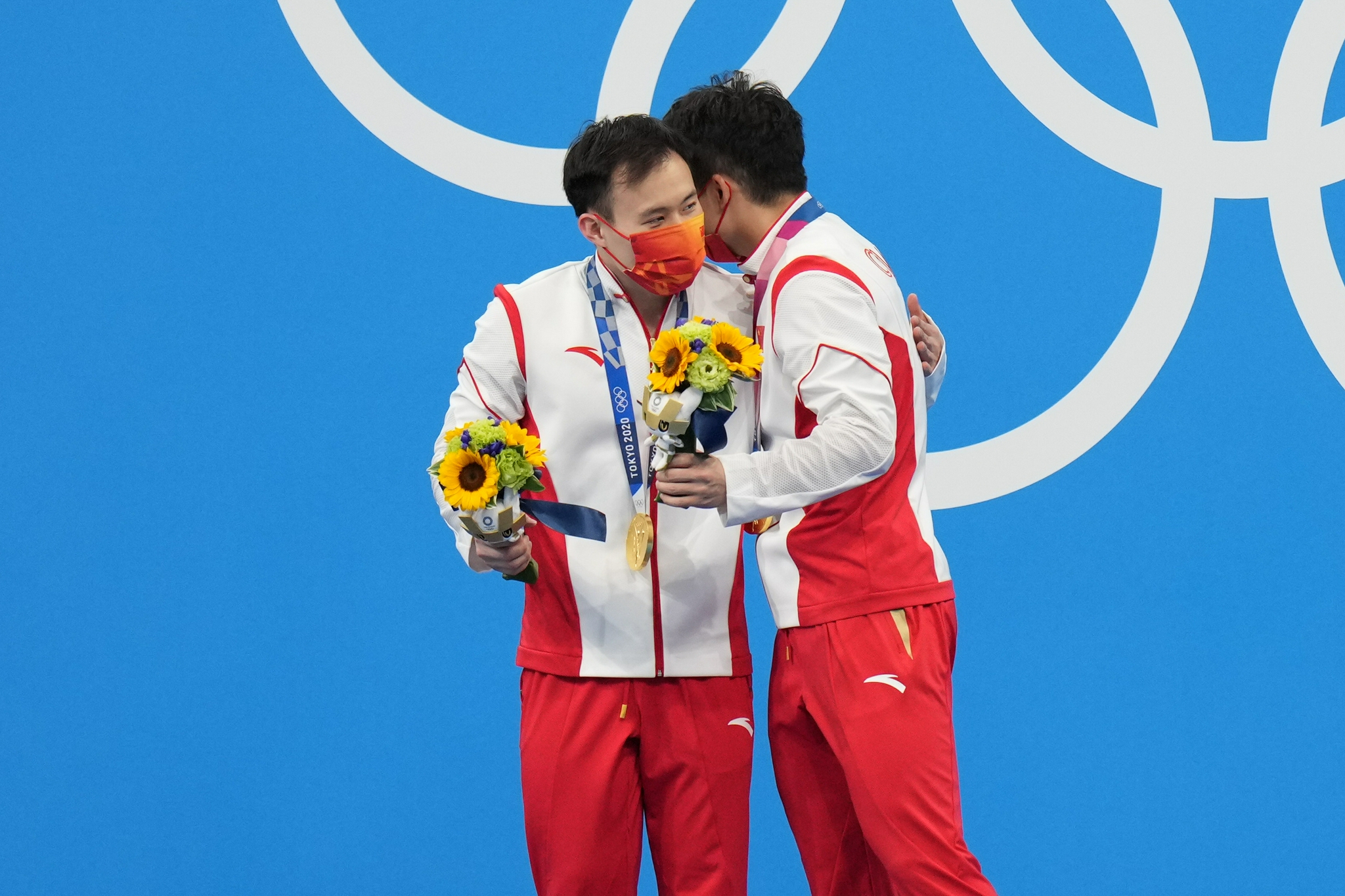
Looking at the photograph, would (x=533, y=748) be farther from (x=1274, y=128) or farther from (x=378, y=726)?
(x=1274, y=128)

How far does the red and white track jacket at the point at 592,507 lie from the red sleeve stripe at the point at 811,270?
23 cm

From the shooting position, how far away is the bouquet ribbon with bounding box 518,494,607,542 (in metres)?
2.43

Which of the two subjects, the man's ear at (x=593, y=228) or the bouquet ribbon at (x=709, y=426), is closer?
the bouquet ribbon at (x=709, y=426)

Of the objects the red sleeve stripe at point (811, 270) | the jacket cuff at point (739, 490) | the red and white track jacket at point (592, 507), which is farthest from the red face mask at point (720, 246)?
the jacket cuff at point (739, 490)

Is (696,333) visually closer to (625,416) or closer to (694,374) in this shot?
(694,374)

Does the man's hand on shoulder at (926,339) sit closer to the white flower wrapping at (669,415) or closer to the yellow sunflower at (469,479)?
the white flower wrapping at (669,415)

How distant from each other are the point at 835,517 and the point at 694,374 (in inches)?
16.5

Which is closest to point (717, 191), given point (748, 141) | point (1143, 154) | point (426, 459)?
point (748, 141)

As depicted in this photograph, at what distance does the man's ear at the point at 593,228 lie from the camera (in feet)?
8.27

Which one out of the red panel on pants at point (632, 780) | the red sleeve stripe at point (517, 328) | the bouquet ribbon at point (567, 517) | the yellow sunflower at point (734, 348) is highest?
the red sleeve stripe at point (517, 328)

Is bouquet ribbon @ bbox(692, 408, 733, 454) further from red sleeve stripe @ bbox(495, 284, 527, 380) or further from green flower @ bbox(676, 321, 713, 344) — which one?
red sleeve stripe @ bbox(495, 284, 527, 380)

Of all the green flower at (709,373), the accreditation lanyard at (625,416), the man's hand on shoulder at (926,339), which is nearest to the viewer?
the green flower at (709,373)

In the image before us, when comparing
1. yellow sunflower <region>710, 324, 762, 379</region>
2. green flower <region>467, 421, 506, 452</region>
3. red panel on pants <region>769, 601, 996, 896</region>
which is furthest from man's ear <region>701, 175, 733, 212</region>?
red panel on pants <region>769, 601, 996, 896</region>

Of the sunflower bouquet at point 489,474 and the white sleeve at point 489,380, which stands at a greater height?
the white sleeve at point 489,380
